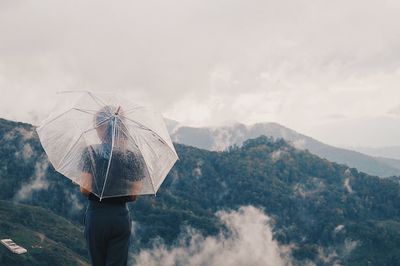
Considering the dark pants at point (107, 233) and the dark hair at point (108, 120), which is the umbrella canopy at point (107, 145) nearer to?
the dark hair at point (108, 120)

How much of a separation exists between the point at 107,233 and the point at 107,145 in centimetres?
164

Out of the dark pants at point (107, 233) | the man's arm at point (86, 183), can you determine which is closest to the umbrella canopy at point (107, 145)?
the man's arm at point (86, 183)

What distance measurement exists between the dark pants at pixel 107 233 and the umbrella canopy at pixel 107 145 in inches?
13.0

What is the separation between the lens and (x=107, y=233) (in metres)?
8.66

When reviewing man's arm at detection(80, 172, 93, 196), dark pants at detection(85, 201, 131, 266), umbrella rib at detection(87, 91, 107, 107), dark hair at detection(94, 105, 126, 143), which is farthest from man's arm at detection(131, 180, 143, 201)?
umbrella rib at detection(87, 91, 107, 107)

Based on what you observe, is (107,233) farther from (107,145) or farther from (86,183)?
(107,145)

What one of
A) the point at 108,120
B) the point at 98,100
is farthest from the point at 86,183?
the point at 98,100

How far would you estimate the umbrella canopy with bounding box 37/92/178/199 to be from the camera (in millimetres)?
8875

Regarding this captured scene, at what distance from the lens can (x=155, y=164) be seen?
10125 mm

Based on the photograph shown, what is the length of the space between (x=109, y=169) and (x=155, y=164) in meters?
1.50

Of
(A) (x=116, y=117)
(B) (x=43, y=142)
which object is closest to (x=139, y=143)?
(A) (x=116, y=117)

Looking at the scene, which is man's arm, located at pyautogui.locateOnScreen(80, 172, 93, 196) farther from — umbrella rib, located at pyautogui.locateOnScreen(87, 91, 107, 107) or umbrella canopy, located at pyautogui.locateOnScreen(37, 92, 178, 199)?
umbrella rib, located at pyautogui.locateOnScreen(87, 91, 107, 107)

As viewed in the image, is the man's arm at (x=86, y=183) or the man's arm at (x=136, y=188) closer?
the man's arm at (x=86, y=183)

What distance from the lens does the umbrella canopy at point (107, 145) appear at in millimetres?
8875
